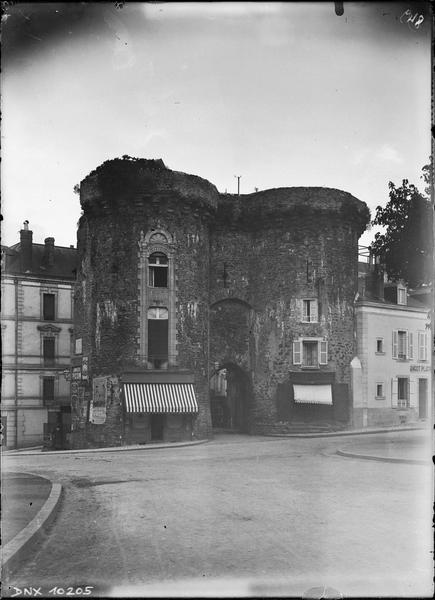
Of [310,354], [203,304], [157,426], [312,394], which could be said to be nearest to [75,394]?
[157,426]

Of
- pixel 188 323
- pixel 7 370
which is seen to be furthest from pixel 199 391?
pixel 7 370

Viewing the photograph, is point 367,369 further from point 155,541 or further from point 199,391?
point 155,541

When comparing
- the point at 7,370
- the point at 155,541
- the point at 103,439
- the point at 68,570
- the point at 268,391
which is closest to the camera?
the point at 68,570

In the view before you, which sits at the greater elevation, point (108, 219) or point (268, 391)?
point (108, 219)

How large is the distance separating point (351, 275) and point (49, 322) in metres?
20.3

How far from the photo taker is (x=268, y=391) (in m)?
35.1

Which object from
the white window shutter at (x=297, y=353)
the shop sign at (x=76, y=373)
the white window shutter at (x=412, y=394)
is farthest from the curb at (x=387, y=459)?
the white window shutter at (x=412, y=394)

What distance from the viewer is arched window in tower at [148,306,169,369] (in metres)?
31.6

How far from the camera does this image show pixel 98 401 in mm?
31266

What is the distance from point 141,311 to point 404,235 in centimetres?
1620

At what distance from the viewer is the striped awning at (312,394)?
113 ft

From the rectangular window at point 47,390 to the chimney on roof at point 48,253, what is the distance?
25.8 feet

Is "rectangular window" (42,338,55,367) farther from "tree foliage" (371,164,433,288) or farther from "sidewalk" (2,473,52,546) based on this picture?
"tree foliage" (371,164,433,288)

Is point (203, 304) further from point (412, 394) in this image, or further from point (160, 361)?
point (412, 394)
